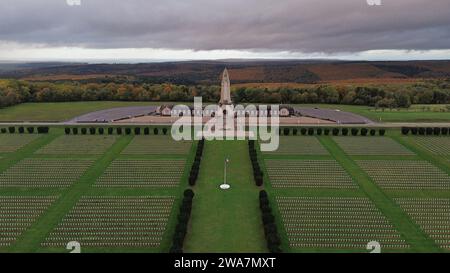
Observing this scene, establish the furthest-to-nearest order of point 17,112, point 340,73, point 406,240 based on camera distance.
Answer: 1. point 340,73
2. point 17,112
3. point 406,240

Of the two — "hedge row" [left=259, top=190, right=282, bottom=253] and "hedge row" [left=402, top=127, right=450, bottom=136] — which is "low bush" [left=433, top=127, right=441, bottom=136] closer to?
"hedge row" [left=402, top=127, right=450, bottom=136]

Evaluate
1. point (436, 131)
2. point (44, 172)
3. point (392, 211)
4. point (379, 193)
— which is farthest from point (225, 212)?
point (436, 131)

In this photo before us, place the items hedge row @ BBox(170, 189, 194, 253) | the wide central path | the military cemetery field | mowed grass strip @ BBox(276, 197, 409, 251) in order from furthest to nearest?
the military cemetery field
mowed grass strip @ BBox(276, 197, 409, 251)
the wide central path
hedge row @ BBox(170, 189, 194, 253)

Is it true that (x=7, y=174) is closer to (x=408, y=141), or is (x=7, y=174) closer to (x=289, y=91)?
(x=408, y=141)

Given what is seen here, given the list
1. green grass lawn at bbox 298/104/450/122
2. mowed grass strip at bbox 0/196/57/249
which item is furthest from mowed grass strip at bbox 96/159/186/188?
green grass lawn at bbox 298/104/450/122

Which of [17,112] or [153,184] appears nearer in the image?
[153,184]

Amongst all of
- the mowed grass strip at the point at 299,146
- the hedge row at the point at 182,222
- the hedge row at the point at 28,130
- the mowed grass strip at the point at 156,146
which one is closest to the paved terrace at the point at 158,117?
the hedge row at the point at 28,130

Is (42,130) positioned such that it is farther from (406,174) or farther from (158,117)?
(406,174)
